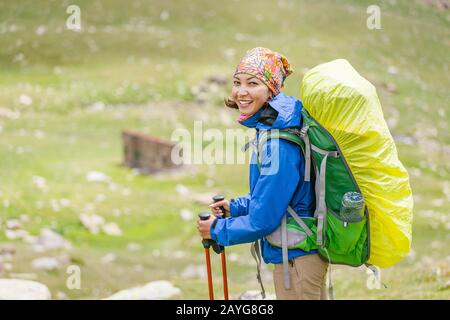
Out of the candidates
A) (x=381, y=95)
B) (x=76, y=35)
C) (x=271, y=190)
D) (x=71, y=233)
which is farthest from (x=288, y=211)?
(x=76, y=35)

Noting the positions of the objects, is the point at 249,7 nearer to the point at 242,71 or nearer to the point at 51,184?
the point at 51,184

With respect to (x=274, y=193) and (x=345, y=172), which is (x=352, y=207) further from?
(x=274, y=193)

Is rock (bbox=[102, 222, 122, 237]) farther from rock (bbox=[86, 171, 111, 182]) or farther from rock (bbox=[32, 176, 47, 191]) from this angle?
rock (bbox=[86, 171, 111, 182])

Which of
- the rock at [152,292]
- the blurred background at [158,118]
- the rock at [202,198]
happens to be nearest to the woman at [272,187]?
the blurred background at [158,118]

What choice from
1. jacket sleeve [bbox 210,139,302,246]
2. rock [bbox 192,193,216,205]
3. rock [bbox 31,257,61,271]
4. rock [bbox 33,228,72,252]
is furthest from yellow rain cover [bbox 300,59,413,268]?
rock [bbox 192,193,216,205]

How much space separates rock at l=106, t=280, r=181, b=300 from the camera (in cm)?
1170

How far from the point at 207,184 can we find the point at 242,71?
1633 centimetres

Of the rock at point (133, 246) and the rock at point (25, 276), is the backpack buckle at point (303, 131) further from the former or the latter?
the rock at point (133, 246)

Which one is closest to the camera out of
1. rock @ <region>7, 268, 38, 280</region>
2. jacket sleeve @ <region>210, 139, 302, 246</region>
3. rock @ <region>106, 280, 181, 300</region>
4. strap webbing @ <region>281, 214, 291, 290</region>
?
jacket sleeve @ <region>210, 139, 302, 246</region>

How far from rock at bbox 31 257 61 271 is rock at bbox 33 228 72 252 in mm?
1756

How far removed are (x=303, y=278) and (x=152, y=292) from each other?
6701 mm

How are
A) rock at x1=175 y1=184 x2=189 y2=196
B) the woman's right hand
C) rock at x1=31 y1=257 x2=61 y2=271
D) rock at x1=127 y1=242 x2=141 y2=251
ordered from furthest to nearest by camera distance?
rock at x1=175 y1=184 x2=189 y2=196
rock at x1=127 y1=242 x2=141 y2=251
rock at x1=31 y1=257 x2=61 y2=271
the woman's right hand

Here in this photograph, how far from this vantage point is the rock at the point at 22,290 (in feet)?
39.2

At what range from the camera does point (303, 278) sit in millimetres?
5645
